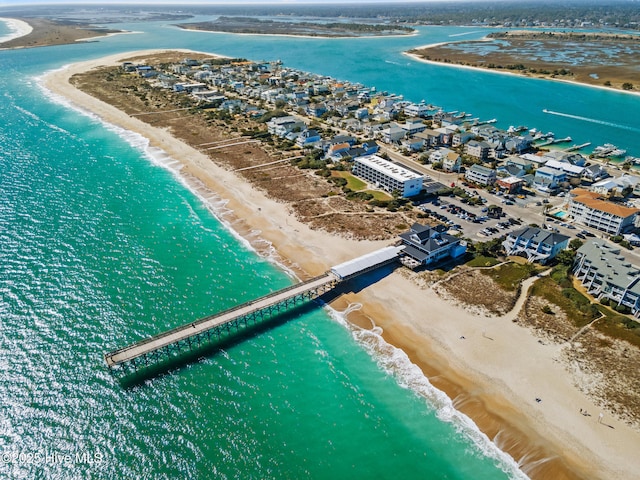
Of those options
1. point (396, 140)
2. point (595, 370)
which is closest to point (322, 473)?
point (595, 370)

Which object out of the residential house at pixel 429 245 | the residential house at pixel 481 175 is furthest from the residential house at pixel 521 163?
the residential house at pixel 429 245

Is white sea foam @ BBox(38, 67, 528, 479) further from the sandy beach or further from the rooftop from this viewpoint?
the rooftop

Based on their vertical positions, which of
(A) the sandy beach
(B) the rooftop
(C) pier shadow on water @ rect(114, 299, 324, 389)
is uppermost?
(B) the rooftop

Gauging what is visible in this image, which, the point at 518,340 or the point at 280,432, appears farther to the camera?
the point at 518,340

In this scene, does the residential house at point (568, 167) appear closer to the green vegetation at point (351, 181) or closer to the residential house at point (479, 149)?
the residential house at point (479, 149)

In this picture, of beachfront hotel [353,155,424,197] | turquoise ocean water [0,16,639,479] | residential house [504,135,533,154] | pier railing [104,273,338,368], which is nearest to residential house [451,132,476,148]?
residential house [504,135,533,154]

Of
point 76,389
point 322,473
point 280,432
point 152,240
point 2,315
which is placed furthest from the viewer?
point 152,240

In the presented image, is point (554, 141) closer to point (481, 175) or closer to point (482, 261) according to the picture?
point (481, 175)

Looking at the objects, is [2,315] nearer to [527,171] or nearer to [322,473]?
[322,473]
